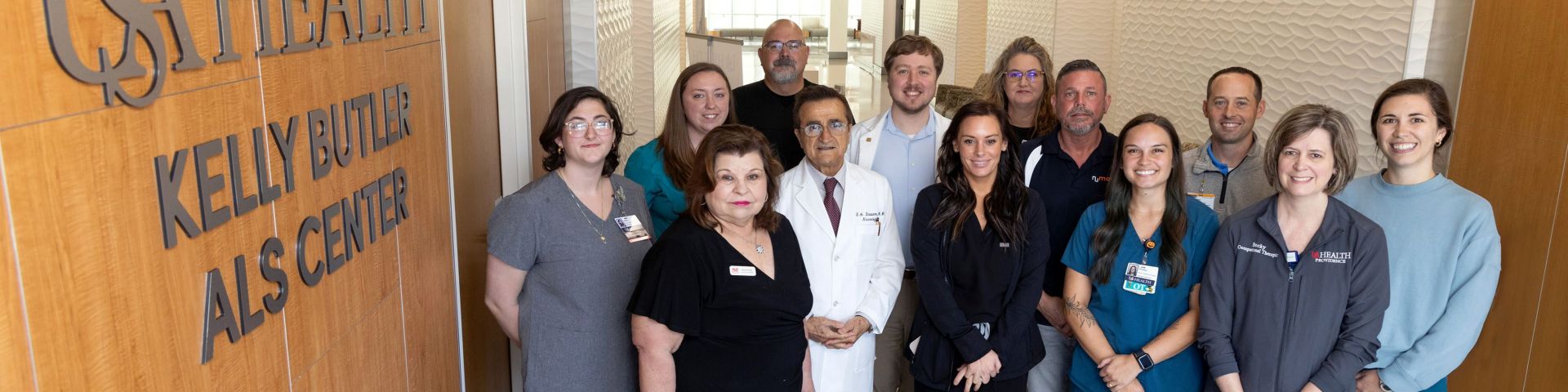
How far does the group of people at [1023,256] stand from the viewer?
273 cm

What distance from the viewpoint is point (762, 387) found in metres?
2.73

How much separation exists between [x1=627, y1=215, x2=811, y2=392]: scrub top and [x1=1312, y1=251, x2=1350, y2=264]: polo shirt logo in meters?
1.41

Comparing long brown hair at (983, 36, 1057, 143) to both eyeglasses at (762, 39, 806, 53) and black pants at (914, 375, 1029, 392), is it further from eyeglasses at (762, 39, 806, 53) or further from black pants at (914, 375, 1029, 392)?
black pants at (914, 375, 1029, 392)

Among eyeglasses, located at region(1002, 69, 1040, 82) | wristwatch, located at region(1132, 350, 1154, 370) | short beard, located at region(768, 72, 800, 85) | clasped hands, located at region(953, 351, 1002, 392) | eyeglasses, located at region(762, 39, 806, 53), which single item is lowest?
clasped hands, located at region(953, 351, 1002, 392)

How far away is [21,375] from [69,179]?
0.85 feet

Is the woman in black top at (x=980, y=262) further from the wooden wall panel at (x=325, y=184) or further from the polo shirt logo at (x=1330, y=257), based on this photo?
the wooden wall panel at (x=325, y=184)

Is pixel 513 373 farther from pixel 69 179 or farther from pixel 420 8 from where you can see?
pixel 69 179

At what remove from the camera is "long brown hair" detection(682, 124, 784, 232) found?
2717mm

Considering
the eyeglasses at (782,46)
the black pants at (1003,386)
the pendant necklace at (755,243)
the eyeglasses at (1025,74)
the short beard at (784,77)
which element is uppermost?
the eyeglasses at (782,46)

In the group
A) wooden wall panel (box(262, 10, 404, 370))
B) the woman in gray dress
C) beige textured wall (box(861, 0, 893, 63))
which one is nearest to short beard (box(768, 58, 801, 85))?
the woman in gray dress

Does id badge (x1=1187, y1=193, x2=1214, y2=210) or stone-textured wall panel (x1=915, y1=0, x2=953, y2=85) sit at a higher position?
stone-textured wall panel (x1=915, y1=0, x2=953, y2=85)

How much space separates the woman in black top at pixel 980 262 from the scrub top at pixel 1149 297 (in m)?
0.17

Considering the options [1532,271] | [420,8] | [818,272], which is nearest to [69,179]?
[420,8]

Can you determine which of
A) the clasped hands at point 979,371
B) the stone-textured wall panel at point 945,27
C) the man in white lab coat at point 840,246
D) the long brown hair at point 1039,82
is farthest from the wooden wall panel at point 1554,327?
the stone-textured wall panel at point 945,27
